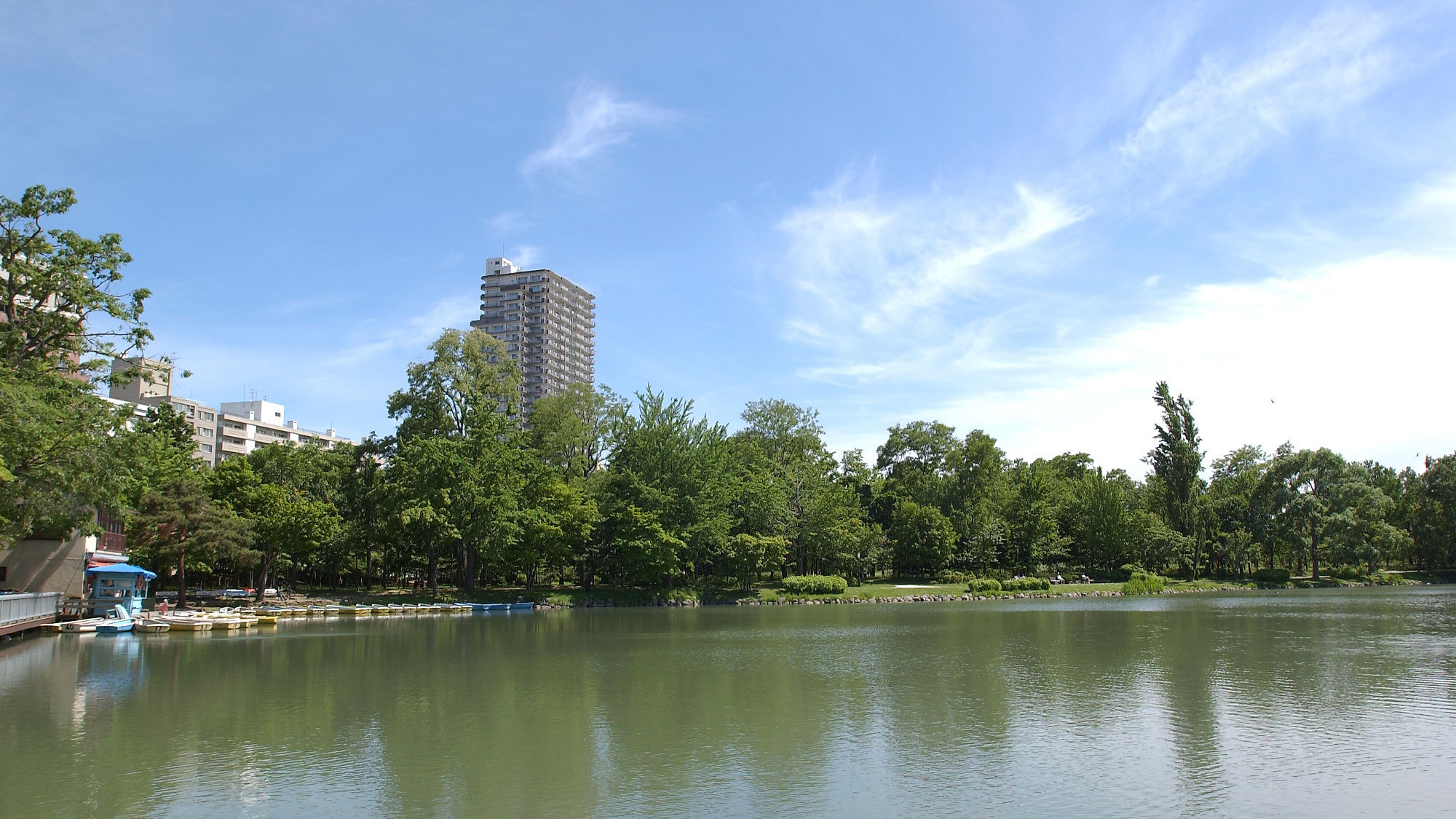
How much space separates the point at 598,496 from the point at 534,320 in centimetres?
8858

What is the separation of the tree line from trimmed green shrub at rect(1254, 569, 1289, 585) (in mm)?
2309

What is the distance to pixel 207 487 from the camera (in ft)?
159

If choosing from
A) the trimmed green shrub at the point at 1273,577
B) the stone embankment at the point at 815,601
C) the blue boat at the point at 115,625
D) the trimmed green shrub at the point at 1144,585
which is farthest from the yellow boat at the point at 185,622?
the trimmed green shrub at the point at 1273,577

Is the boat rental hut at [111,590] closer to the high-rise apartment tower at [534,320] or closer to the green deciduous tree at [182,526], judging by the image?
the green deciduous tree at [182,526]

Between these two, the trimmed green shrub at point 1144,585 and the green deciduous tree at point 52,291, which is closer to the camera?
the green deciduous tree at point 52,291

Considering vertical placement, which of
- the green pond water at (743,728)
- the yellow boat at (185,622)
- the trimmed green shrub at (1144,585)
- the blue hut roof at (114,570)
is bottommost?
the trimmed green shrub at (1144,585)

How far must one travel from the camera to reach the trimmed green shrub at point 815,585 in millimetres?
59750

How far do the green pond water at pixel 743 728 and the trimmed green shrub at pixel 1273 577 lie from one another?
147 ft

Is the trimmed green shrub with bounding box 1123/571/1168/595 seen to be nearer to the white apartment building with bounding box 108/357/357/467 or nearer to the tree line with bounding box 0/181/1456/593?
the tree line with bounding box 0/181/1456/593

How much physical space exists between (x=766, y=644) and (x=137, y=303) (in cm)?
2384

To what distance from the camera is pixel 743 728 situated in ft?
48.8

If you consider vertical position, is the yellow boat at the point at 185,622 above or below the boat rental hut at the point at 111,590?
below

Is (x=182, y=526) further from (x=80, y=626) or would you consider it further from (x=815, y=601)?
(x=815, y=601)

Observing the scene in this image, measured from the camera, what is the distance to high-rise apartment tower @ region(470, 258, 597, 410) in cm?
14062
